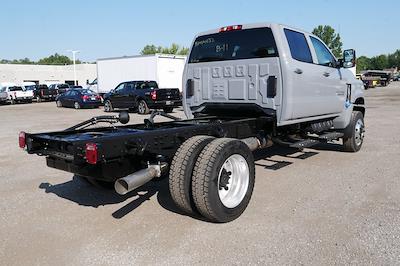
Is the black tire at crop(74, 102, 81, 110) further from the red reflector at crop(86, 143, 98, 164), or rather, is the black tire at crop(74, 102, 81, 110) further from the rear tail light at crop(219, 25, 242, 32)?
the red reflector at crop(86, 143, 98, 164)

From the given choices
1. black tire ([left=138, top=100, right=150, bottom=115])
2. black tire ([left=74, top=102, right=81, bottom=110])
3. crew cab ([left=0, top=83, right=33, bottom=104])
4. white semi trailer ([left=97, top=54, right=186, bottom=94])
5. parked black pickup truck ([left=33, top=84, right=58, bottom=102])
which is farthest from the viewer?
parked black pickup truck ([left=33, top=84, right=58, bottom=102])

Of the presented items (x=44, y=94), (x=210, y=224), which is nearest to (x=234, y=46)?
(x=210, y=224)

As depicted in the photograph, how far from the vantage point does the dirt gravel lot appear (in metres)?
3.55

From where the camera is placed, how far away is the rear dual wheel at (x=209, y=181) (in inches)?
157

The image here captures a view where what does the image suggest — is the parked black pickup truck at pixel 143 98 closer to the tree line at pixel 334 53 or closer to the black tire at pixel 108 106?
the black tire at pixel 108 106

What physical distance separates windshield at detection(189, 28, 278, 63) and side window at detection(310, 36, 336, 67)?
1294 mm

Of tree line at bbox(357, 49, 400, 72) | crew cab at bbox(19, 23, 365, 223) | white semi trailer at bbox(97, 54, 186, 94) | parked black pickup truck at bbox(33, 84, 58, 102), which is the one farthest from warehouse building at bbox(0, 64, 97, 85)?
tree line at bbox(357, 49, 400, 72)

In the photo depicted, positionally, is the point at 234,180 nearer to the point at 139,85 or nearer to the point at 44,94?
the point at 139,85

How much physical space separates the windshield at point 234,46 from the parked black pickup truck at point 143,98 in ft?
41.3

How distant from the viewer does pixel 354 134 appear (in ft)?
26.3

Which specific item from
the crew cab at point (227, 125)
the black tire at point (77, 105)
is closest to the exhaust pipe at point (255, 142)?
the crew cab at point (227, 125)

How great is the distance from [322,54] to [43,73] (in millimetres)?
59064

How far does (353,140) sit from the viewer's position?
8.01 metres

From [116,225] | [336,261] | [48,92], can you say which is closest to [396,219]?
[336,261]
